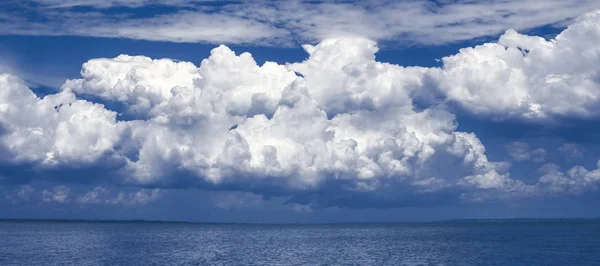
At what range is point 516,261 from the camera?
392 feet

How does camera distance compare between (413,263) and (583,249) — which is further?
(583,249)

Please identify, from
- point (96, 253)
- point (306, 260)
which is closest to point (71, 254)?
point (96, 253)

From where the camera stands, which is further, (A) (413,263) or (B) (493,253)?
(B) (493,253)

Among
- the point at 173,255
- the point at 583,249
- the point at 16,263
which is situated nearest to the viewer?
the point at 16,263

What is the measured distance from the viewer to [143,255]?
456 ft

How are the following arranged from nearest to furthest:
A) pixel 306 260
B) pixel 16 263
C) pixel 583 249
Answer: pixel 16 263 → pixel 306 260 → pixel 583 249

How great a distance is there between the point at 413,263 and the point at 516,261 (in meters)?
22.1

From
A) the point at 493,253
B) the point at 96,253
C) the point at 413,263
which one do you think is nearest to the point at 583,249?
the point at 493,253

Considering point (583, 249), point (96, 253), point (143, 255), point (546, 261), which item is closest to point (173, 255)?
point (143, 255)

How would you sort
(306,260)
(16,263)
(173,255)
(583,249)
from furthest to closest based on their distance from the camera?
(583,249) → (173,255) → (306,260) → (16,263)

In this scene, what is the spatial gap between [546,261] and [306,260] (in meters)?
50.6

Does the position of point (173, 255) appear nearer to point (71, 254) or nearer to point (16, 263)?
point (71, 254)

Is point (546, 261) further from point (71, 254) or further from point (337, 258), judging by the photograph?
point (71, 254)

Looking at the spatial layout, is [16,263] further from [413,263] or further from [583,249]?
[583,249]
